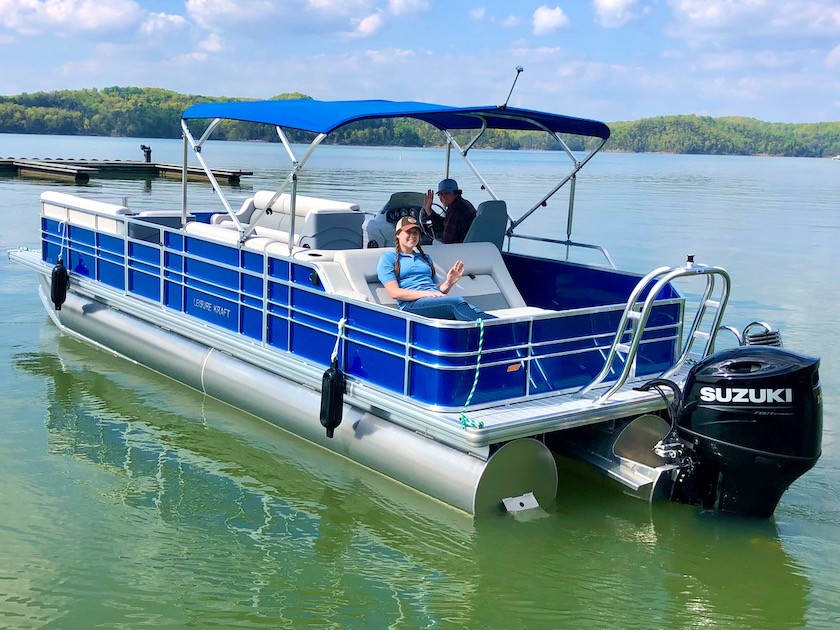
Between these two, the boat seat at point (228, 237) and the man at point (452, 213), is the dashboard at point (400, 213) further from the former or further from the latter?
the boat seat at point (228, 237)

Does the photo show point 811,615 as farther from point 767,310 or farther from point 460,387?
point 767,310

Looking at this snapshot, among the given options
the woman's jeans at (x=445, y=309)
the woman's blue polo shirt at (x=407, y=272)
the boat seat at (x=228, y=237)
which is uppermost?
the boat seat at (x=228, y=237)

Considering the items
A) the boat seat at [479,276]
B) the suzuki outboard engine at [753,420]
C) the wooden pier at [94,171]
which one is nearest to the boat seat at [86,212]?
the boat seat at [479,276]

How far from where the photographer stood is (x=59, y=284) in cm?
922

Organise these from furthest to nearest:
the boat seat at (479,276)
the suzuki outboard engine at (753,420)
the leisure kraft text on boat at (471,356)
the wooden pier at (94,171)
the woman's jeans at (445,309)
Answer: the wooden pier at (94,171) → the boat seat at (479,276) → the woman's jeans at (445,309) → the leisure kraft text on boat at (471,356) → the suzuki outboard engine at (753,420)

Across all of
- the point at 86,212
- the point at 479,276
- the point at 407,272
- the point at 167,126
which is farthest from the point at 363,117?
the point at 167,126

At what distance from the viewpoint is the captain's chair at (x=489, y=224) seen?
761 centimetres

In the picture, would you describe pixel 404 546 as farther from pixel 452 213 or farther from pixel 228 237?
pixel 452 213

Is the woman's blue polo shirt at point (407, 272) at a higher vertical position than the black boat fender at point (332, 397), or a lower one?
higher

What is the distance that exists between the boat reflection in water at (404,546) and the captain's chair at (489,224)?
6.69 feet

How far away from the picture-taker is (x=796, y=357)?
201 inches

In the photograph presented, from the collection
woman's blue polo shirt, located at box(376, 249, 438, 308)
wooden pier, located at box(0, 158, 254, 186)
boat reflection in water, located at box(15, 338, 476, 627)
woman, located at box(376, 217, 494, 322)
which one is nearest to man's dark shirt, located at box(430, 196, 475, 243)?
woman, located at box(376, 217, 494, 322)

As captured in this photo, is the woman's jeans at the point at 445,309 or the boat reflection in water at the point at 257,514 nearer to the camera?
the boat reflection in water at the point at 257,514

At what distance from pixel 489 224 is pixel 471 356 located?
2.44 meters
